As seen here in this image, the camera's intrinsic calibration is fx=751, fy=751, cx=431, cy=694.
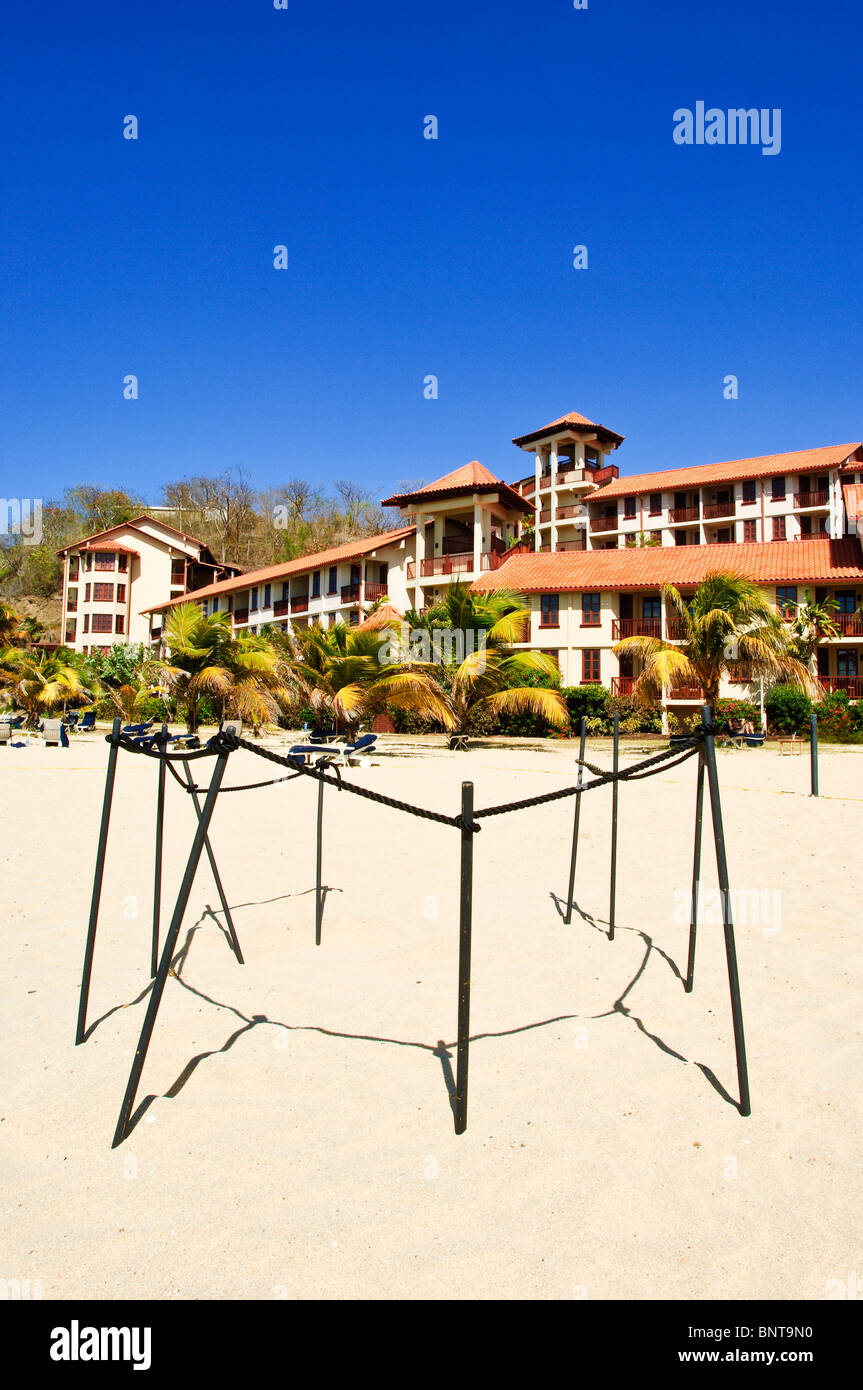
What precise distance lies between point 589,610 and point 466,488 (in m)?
9.70

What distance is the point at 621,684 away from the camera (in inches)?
1278

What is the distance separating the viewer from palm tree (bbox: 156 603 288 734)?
719 inches

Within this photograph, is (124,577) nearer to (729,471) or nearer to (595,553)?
(595,553)

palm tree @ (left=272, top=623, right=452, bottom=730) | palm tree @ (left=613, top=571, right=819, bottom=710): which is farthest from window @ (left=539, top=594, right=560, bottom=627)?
palm tree @ (left=272, top=623, right=452, bottom=730)

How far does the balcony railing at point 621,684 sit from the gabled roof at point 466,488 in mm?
12072

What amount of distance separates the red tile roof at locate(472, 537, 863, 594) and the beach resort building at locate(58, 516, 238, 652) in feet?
90.5

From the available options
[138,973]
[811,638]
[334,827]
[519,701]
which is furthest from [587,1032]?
[811,638]

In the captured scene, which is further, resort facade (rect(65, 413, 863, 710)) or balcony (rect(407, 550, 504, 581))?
balcony (rect(407, 550, 504, 581))

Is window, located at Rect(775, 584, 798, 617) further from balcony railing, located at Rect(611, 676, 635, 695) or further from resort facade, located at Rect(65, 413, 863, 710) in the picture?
balcony railing, located at Rect(611, 676, 635, 695)

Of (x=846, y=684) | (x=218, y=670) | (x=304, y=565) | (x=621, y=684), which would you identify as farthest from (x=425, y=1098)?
(x=304, y=565)

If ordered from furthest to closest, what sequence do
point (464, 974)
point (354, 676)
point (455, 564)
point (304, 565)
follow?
1. point (304, 565)
2. point (455, 564)
3. point (354, 676)
4. point (464, 974)
